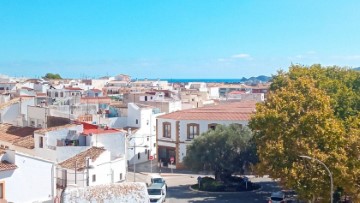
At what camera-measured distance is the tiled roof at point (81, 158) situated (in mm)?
39037

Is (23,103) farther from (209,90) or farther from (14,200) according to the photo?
(209,90)

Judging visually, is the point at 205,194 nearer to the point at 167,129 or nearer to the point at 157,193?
the point at 157,193

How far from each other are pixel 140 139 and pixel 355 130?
111 feet

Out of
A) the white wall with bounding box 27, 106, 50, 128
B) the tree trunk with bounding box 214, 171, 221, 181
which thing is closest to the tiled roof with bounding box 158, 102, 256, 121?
the tree trunk with bounding box 214, 171, 221, 181

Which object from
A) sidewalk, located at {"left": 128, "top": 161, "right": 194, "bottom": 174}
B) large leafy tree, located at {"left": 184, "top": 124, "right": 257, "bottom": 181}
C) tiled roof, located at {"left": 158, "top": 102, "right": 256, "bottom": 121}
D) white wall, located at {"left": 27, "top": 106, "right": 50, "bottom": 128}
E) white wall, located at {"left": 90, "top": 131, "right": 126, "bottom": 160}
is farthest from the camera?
white wall, located at {"left": 27, "top": 106, "right": 50, "bottom": 128}

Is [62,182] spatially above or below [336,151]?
below

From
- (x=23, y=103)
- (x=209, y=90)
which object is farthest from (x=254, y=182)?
(x=209, y=90)

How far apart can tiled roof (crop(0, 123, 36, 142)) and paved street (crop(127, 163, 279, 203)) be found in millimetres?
11787

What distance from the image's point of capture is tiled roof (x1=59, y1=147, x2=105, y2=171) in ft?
128

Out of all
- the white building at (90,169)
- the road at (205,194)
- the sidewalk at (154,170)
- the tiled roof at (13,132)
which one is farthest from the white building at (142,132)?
the white building at (90,169)

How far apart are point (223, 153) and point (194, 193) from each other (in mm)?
5219

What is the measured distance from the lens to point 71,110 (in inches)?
2547

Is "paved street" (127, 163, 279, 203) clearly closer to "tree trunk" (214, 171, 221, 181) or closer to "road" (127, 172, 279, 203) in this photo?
"road" (127, 172, 279, 203)

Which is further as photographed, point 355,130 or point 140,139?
point 140,139
